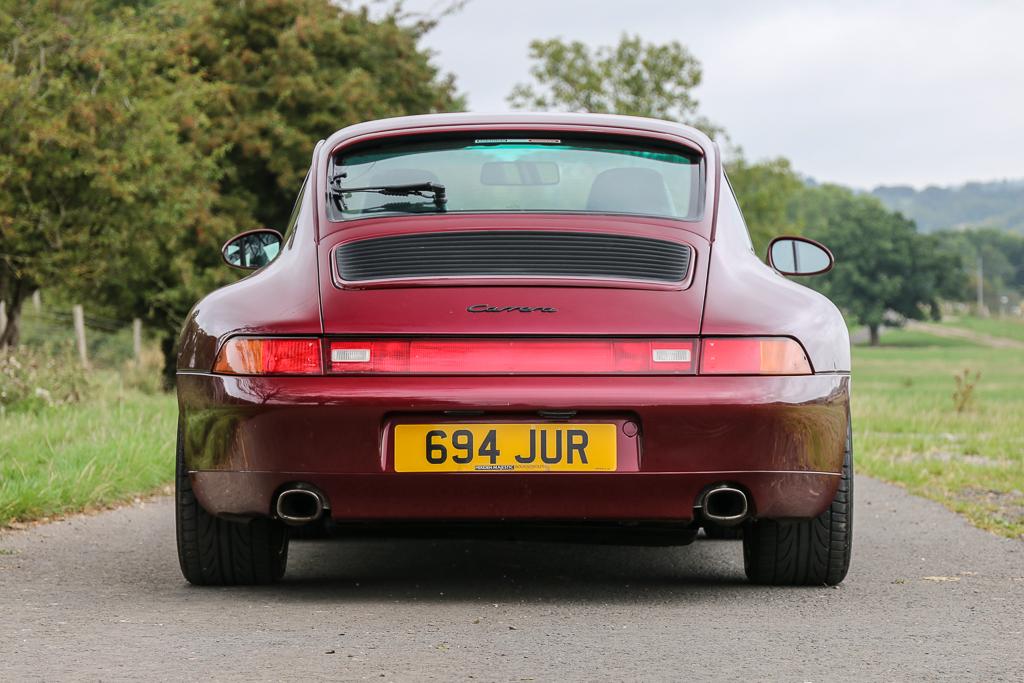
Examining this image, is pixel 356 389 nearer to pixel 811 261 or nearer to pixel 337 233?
pixel 337 233

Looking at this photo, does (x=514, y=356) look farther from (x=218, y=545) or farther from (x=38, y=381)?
(x=38, y=381)

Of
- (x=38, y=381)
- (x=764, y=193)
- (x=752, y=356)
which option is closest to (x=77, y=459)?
(x=38, y=381)

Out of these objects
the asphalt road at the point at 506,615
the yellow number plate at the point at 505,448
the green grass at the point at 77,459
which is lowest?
the green grass at the point at 77,459

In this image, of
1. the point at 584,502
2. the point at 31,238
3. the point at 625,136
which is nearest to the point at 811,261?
the point at 625,136

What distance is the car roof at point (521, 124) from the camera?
4.96 metres

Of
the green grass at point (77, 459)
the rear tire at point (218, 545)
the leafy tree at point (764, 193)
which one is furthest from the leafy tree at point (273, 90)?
the leafy tree at point (764, 193)

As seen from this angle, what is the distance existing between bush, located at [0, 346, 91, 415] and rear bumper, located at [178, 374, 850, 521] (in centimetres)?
691

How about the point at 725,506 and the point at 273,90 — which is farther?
the point at 273,90

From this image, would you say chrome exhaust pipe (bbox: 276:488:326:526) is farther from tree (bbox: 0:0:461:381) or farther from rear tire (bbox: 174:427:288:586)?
tree (bbox: 0:0:461:381)

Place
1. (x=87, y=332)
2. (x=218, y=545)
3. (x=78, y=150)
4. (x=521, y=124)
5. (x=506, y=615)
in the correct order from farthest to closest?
(x=87, y=332), (x=78, y=150), (x=521, y=124), (x=218, y=545), (x=506, y=615)

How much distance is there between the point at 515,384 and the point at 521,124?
3.96 feet

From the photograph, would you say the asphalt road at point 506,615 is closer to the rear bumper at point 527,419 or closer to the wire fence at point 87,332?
the rear bumper at point 527,419

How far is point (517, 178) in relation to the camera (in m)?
4.82

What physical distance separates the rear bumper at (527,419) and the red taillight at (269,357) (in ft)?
0.11
